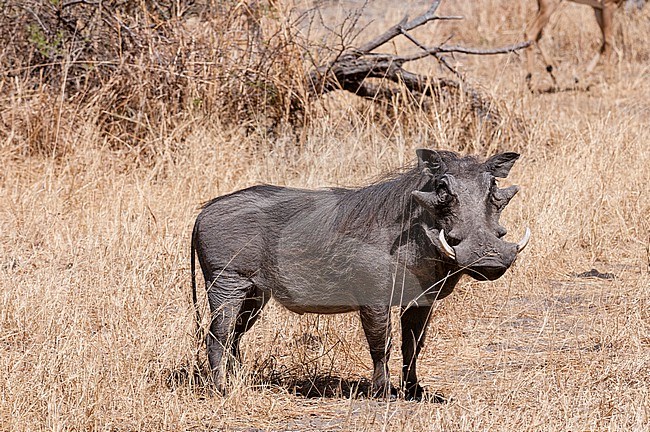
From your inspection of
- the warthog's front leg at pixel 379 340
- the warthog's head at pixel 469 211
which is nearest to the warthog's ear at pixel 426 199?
the warthog's head at pixel 469 211

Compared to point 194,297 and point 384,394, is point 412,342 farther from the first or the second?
point 194,297

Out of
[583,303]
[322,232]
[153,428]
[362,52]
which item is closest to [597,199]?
[583,303]

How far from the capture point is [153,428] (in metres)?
3.51

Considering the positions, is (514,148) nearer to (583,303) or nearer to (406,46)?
(583,303)

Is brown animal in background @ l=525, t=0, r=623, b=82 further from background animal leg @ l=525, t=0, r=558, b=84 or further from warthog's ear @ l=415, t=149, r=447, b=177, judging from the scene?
warthog's ear @ l=415, t=149, r=447, b=177

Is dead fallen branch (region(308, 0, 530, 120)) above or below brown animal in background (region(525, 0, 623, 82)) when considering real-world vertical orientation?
below

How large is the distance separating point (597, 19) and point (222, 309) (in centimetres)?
847

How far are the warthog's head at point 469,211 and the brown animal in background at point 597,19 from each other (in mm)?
A: 7222

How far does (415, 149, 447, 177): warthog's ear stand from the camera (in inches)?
143

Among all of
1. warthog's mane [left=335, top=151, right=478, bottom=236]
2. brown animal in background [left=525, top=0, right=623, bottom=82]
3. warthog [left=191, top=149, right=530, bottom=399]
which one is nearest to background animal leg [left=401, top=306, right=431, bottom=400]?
warthog [left=191, top=149, right=530, bottom=399]

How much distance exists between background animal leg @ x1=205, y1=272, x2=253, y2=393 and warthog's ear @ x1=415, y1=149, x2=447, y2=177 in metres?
0.85

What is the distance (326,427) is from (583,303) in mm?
2092

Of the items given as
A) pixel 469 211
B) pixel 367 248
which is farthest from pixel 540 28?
pixel 469 211

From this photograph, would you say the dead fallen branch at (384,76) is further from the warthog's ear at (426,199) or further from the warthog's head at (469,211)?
the warthog's ear at (426,199)
